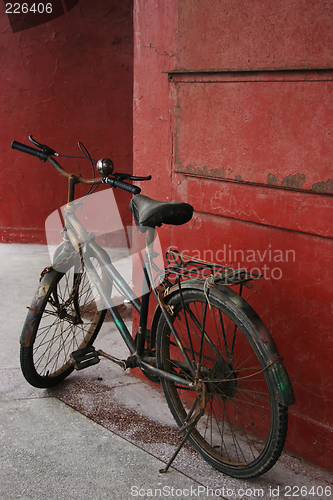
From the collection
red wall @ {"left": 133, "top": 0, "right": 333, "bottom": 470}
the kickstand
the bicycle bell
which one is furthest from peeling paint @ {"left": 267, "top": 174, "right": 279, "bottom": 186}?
the kickstand

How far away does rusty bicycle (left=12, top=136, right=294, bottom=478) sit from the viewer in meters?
1.98

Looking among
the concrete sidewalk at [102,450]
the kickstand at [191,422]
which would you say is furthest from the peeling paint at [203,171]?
the concrete sidewalk at [102,450]

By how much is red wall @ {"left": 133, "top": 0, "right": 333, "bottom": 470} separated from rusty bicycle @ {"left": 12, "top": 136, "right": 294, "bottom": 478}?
22cm

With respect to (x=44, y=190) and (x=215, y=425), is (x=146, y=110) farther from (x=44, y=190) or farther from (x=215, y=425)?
(x=44, y=190)

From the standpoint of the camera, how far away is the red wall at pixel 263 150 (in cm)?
206

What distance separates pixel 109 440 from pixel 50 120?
4.09m

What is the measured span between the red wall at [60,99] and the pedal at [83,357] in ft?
10.5

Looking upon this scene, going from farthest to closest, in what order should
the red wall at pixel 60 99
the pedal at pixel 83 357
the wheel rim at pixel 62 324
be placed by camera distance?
1. the red wall at pixel 60 99
2. the wheel rim at pixel 62 324
3. the pedal at pixel 83 357

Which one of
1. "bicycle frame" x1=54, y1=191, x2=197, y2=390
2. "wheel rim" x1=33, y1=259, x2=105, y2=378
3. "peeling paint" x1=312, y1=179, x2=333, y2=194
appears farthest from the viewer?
"wheel rim" x1=33, y1=259, x2=105, y2=378

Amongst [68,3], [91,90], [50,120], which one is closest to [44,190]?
[50,120]

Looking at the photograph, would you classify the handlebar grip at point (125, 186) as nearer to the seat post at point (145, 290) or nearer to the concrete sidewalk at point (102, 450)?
the seat post at point (145, 290)

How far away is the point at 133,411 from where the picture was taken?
107 inches

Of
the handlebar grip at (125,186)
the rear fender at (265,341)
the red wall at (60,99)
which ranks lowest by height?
the rear fender at (265,341)

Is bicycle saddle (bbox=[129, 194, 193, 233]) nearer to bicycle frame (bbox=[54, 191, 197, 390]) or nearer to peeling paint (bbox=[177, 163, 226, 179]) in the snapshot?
bicycle frame (bbox=[54, 191, 197, 390])
